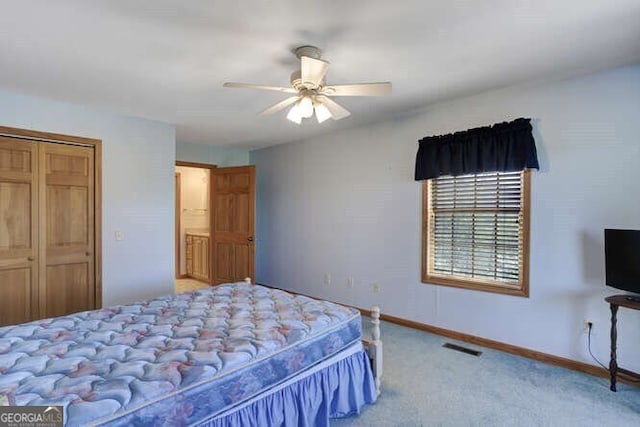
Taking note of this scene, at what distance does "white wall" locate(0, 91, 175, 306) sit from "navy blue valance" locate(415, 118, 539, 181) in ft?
10.1

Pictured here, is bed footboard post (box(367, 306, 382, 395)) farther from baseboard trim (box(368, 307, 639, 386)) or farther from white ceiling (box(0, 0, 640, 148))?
white ceiling (box(0, 0, 640, 148))

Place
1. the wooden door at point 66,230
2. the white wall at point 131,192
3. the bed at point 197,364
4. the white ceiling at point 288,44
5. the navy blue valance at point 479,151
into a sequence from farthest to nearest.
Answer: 1. the white wall at point 131,192
2. the wooden door at point 66,230
3. the navy blue valance at point 479,151
4. the white ceiling at point 288,44
5. the bed at point 197,364

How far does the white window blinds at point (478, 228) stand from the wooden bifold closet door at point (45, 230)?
371 cm

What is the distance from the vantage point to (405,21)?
198 cm

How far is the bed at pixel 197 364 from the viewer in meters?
1.35

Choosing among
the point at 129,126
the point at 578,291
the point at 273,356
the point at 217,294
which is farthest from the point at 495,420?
the point at 129,126

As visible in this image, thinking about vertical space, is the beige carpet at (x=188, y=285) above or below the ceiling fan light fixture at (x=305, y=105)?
below

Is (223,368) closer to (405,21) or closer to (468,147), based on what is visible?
(405,21)

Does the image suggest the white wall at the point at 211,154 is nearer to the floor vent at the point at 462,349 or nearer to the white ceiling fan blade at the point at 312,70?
the white ceiling fan blade at the point at 312,70

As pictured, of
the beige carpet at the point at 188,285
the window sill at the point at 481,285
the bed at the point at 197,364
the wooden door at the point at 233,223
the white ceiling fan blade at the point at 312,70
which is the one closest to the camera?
the bed at the point at 197,364

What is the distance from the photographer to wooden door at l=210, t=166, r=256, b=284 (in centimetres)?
522

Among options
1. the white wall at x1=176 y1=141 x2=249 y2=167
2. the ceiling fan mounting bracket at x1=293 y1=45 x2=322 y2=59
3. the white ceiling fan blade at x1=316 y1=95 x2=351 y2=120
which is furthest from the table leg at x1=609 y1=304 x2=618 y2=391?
the white wall at x1=176 y1=141 x2=249 y2=167

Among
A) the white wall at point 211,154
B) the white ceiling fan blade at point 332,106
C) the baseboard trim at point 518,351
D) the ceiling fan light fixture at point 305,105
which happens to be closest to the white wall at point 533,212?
the baseboard trim at point 518,351

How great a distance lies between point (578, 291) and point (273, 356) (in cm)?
258
